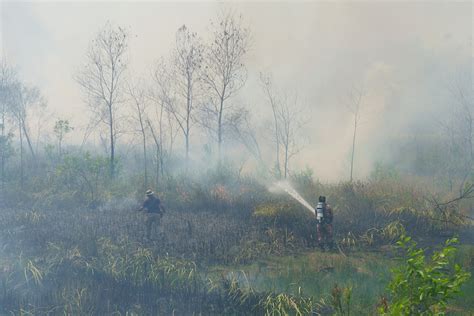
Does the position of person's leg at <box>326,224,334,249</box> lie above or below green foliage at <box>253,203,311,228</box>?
below

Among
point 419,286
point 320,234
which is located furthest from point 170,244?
point 419,286

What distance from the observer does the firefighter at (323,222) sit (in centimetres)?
1125

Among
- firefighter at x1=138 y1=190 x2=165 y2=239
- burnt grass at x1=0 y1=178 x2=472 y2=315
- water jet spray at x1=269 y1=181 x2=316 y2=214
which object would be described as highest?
water jet spray at x1=269 y1=181 x2=316 y2=214

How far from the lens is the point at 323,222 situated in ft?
37.1

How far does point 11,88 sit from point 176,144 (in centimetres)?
1618

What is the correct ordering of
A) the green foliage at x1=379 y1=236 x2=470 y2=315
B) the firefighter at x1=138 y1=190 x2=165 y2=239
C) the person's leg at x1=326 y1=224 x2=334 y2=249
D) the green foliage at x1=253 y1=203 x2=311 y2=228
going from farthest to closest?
the green foliage at x1=253 y1=203 x2=311 y2=228 → the firefighter at x1=138 y1=190 x2=165 y2=239 → the person's leg at x1=326 y1=224 x2=334 y2=249 → the green foliage at x1=379 y1=236 x2=470 y2=315

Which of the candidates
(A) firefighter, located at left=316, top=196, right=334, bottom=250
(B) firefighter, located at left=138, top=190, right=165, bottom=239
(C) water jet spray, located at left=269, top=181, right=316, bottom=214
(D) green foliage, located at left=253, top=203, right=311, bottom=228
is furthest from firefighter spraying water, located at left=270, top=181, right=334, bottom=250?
(B) firefighter, located at left=138, top=190, right=165, bottom=239

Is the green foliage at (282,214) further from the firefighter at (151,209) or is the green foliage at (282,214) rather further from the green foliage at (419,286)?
the green foliage at (419,286)

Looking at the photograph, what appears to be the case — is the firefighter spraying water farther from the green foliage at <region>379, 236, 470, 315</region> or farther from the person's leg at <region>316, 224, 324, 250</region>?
the green foliage at <region>379, 236, 470, 315</region>

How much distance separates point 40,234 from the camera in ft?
39.2

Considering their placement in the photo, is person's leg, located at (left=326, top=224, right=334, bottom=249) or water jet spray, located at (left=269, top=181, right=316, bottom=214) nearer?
person's leg, located at (left=326, top=224, right=334, bottom=249)

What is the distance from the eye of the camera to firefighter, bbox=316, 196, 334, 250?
36.9ft

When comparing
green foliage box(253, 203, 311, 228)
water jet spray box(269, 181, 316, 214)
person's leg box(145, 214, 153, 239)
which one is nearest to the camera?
person's leg box(145, 214, 153, 239)

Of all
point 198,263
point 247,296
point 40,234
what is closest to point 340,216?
point 198,263
